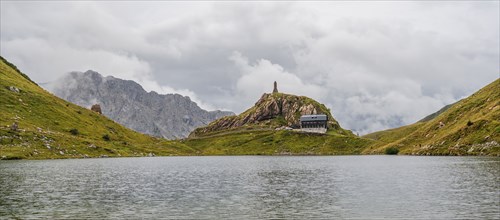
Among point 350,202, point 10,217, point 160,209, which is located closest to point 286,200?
point 350,202

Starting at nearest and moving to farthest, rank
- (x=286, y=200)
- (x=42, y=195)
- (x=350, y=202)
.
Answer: (x=350, y=202) < (x=286, y=200) < (x=42, y=195)

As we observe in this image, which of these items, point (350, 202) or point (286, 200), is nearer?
point (350, 202)

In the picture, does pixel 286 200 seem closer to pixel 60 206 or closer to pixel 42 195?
pixel 60 206

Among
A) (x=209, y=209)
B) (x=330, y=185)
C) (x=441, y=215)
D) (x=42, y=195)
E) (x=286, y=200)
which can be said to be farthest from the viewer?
(x=330, y=185)

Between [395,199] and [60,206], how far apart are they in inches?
1822

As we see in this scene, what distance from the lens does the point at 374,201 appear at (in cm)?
5847

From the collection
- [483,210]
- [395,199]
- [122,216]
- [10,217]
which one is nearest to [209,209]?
[122,216]

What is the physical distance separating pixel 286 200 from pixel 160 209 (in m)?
18.6

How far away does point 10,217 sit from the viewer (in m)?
48.0

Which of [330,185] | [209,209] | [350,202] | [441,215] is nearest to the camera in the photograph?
[441,215]

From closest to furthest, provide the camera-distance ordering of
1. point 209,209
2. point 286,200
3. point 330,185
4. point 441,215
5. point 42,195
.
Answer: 1. point 441,215
2. point 209,209
3. point 286,200
4. point 42,195
5. point 330,185

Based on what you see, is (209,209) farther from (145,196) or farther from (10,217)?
(10,217)

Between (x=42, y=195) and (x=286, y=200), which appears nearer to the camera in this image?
(x=286, y=200)

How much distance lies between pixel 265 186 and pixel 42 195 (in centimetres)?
3919
